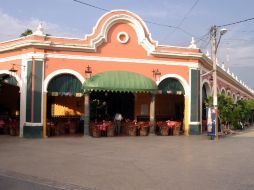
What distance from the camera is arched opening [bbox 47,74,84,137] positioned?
20.5m

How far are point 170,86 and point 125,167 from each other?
1244 cm

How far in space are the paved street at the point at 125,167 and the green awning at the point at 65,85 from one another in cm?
482

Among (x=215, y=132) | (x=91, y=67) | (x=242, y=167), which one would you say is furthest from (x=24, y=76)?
(x=242, y=167)

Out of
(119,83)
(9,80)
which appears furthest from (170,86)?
(9,80)

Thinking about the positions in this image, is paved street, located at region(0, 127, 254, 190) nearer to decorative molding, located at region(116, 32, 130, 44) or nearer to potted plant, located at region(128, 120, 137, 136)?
potted plant, located at region(128, 120, 137, 136)

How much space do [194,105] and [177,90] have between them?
1.40m

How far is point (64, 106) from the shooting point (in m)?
25.4

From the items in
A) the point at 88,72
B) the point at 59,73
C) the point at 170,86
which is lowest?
the point at 170,86

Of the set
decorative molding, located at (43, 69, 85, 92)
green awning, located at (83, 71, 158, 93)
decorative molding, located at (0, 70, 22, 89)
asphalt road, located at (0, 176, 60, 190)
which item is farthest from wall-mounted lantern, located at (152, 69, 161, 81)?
asphalt road, located at (0, 176, 60, 190)

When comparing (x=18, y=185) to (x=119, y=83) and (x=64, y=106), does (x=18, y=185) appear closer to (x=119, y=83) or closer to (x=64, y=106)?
(x=119, y=83)

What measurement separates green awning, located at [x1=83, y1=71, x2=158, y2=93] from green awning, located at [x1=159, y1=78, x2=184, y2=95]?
1.55 m

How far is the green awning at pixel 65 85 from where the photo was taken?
803 inches

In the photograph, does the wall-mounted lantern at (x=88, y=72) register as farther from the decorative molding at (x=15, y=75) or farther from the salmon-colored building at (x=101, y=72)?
the decorative molding at (x=15, y=75)

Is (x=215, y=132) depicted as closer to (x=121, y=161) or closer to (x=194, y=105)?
(x=194, y=105)
